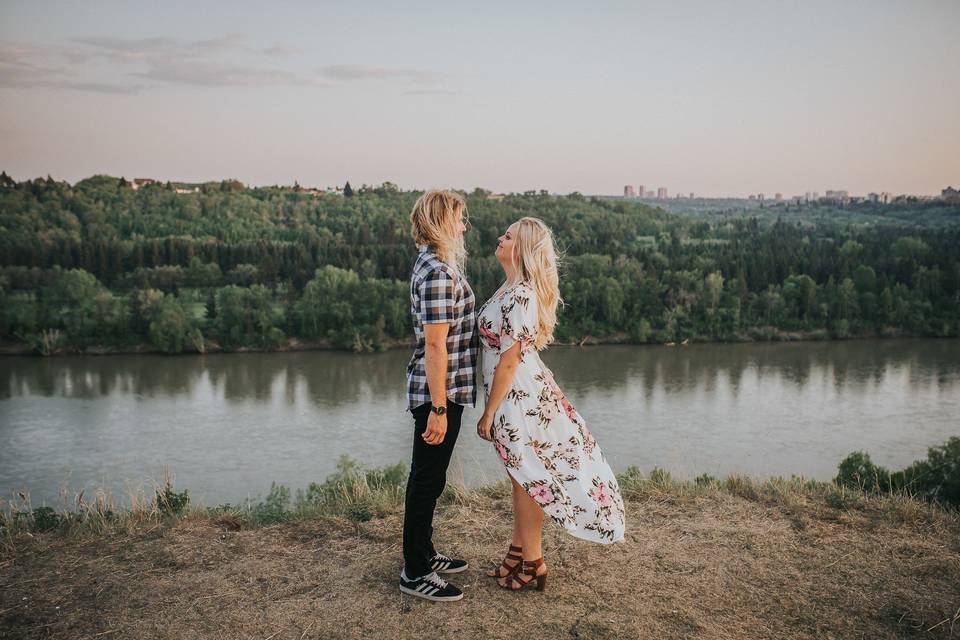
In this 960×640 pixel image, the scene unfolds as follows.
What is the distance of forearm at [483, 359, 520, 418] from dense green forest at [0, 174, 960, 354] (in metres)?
32.4

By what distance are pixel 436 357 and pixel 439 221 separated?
1.75 feet

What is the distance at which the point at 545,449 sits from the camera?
306 cm

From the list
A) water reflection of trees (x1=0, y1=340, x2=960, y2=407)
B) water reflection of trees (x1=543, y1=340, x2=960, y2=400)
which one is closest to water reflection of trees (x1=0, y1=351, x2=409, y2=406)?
water reflection of trees (x1=0, y1=340, x2=960, y2=407)

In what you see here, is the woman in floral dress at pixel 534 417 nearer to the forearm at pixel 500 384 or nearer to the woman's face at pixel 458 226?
the forearm at pixel 500 384

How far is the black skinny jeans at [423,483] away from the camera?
298 cm

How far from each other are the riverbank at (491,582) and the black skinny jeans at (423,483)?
203 millimetres

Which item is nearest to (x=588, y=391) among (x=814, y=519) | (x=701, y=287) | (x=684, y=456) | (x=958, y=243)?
(x=684, y=456)

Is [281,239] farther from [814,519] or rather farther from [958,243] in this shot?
[814,519]

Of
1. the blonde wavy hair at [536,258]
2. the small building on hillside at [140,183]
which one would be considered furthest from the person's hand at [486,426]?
the small building on hillside at [140,183]

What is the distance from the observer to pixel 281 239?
2088 inches

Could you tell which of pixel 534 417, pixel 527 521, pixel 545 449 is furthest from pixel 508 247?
pixel 527 521

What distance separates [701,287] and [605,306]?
258 inches

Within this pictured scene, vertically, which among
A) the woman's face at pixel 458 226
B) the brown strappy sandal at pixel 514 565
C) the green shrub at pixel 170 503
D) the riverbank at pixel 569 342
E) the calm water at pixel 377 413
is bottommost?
the calm water at pixel 377 413

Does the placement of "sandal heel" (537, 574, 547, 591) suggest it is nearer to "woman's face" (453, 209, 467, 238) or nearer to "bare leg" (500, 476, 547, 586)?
"bare leg" (500, 476, 547, 586)
